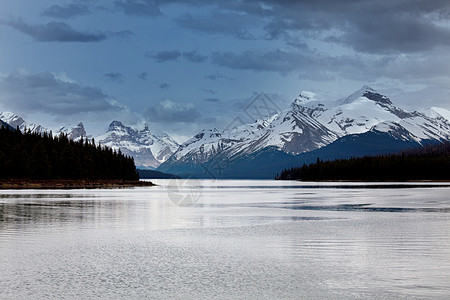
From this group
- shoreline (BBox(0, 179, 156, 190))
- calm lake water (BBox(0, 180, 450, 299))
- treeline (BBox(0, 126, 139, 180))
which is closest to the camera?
calm lake water (BBox(0, 180, 450, 299))

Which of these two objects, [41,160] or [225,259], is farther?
[41,160]

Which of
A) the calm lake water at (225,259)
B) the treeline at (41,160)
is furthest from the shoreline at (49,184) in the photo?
the calm lake water at (225,259)

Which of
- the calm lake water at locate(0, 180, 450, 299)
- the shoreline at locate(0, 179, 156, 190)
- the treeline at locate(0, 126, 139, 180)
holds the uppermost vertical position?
the treeline at locate(0, 126, 139, 180)

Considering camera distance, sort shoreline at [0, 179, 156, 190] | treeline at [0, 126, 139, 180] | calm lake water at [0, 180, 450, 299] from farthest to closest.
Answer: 1. treeline at [0, 126, 139, 180]
2. shoreline at [0, 179, 156, 190]
3. calm lake water at [0, 180, 450, 299]

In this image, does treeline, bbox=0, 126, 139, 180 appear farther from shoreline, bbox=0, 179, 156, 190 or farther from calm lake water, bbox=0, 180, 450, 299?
calm lake water, bbox=0, 180, 450, 299

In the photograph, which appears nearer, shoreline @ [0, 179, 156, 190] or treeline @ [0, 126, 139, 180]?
shoreline @ [0, 179, 156, 190]

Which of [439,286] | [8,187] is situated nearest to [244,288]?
[439,286]

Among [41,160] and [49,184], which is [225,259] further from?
[41,160]

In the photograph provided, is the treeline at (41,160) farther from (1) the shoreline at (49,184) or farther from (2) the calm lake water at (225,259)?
(2) the calm lake water at (225,259)

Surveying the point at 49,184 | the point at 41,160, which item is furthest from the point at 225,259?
the point at 41,160

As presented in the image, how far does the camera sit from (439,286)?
73.1 ft

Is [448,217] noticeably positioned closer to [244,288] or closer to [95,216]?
[95,216]

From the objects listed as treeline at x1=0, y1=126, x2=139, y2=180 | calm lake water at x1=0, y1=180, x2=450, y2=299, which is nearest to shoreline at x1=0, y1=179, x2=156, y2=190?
treeline at x1=0, y1=126, x2=139, y2=180

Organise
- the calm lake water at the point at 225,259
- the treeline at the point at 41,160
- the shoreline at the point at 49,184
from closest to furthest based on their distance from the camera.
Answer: the calm lake water at the point at 225,259 < the shoreline at the point at 49,184 < the treeline at the point at 41,160
